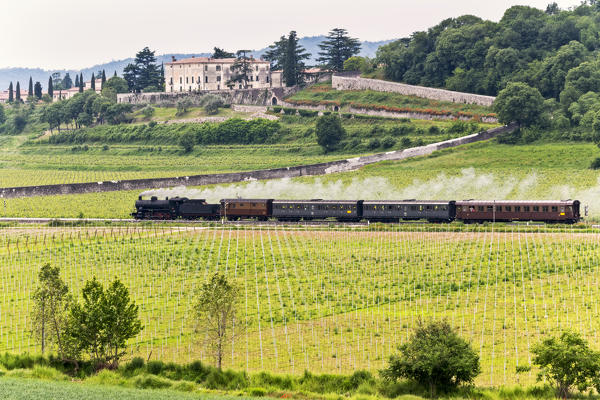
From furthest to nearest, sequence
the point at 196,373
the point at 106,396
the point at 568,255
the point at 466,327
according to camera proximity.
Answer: the point at 568,255
the point at 466,327
the point at 196,373
the point at 106,396

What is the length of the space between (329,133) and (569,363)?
80618 millimetres

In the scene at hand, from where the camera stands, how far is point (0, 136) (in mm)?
153750

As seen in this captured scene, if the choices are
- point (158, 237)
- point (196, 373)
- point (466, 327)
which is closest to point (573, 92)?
point (158, 237)

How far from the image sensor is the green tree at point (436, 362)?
1102 inches

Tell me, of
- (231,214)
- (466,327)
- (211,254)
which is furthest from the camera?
(231,214)

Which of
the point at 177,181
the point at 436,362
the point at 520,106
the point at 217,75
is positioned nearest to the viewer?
the point at 436,362

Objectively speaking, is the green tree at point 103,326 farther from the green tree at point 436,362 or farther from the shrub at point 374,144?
the shrub at point 374,144

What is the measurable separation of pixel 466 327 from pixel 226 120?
96736mm

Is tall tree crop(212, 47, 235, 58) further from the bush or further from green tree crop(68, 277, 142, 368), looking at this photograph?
green tree crop(68, 277, 142, 368)

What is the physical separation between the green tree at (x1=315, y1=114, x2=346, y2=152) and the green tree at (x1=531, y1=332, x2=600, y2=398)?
262 feet

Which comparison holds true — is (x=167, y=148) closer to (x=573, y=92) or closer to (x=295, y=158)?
(x=295, y=158)

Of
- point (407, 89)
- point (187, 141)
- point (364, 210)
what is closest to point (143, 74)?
point (187, 141)

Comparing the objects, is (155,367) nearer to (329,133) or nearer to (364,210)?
(364,210)

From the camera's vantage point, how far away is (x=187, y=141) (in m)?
117
